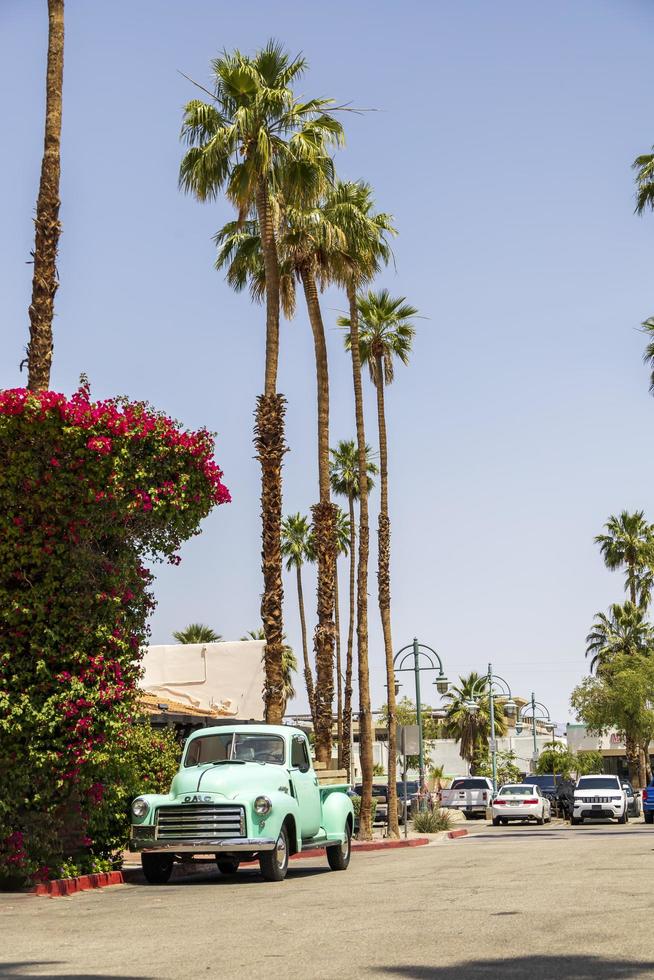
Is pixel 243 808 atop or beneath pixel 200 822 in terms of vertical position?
atop

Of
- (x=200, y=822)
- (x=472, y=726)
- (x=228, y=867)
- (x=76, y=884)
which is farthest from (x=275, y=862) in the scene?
(x=472, y=726)

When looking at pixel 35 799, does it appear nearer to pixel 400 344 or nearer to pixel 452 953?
pixel 452 953

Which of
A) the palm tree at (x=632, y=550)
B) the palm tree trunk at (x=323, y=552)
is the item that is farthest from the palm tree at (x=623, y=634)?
the palm tree trunk at (x=323, y=552)

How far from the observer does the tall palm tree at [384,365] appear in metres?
41.9

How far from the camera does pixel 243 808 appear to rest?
16281 millimetres

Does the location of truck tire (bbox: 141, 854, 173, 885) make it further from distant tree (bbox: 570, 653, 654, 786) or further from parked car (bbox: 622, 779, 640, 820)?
distant tree (bbox: 570, 653, 654, 786)

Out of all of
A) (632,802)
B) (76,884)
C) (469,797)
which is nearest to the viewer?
(76,884)

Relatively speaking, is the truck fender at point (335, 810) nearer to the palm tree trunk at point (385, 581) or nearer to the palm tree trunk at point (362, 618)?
the palm tree trunk at point (362, 618)

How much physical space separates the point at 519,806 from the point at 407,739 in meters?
14.2

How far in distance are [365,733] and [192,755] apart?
1801 cm

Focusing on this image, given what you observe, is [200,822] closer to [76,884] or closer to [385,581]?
[76,884]

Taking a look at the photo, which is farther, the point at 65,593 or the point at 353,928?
the point at 65,593

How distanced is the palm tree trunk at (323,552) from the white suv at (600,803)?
15918 mm

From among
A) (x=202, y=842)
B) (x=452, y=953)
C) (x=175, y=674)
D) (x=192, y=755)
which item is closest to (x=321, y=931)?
(x=452, y=953)
